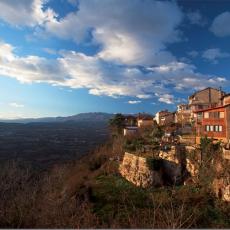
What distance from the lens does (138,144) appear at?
15.4 meters

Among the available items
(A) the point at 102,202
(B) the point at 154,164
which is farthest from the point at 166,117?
(A) the point at 102,202

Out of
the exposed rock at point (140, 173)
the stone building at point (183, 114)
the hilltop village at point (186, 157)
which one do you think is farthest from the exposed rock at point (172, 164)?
the stone building at point (183, 114)

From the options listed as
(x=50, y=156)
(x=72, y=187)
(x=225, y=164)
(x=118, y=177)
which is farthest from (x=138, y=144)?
(x=50, y=156)

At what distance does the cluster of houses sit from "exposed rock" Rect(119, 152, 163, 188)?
3131 mm

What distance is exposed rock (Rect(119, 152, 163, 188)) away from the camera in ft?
42.2

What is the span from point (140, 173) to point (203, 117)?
15.2 ft

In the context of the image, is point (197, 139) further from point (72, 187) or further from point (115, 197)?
point (72, 187)

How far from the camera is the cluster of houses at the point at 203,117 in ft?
44.9

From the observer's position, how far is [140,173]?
1317 centimetres

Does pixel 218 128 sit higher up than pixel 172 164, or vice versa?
pixel 218 128

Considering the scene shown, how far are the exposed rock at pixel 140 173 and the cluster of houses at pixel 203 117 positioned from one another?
3.13 m

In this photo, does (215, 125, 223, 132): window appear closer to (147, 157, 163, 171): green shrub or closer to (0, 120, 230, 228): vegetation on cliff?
(0, 120, 230, 228): vegetation on cliff

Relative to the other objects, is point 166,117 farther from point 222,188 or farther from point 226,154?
point 222,188

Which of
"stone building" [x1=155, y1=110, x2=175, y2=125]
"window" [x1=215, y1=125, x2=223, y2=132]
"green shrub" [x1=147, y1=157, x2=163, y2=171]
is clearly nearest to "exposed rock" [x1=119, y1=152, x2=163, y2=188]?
"green shrub" [x1=147, y1=157, x2=163, y2=171]
